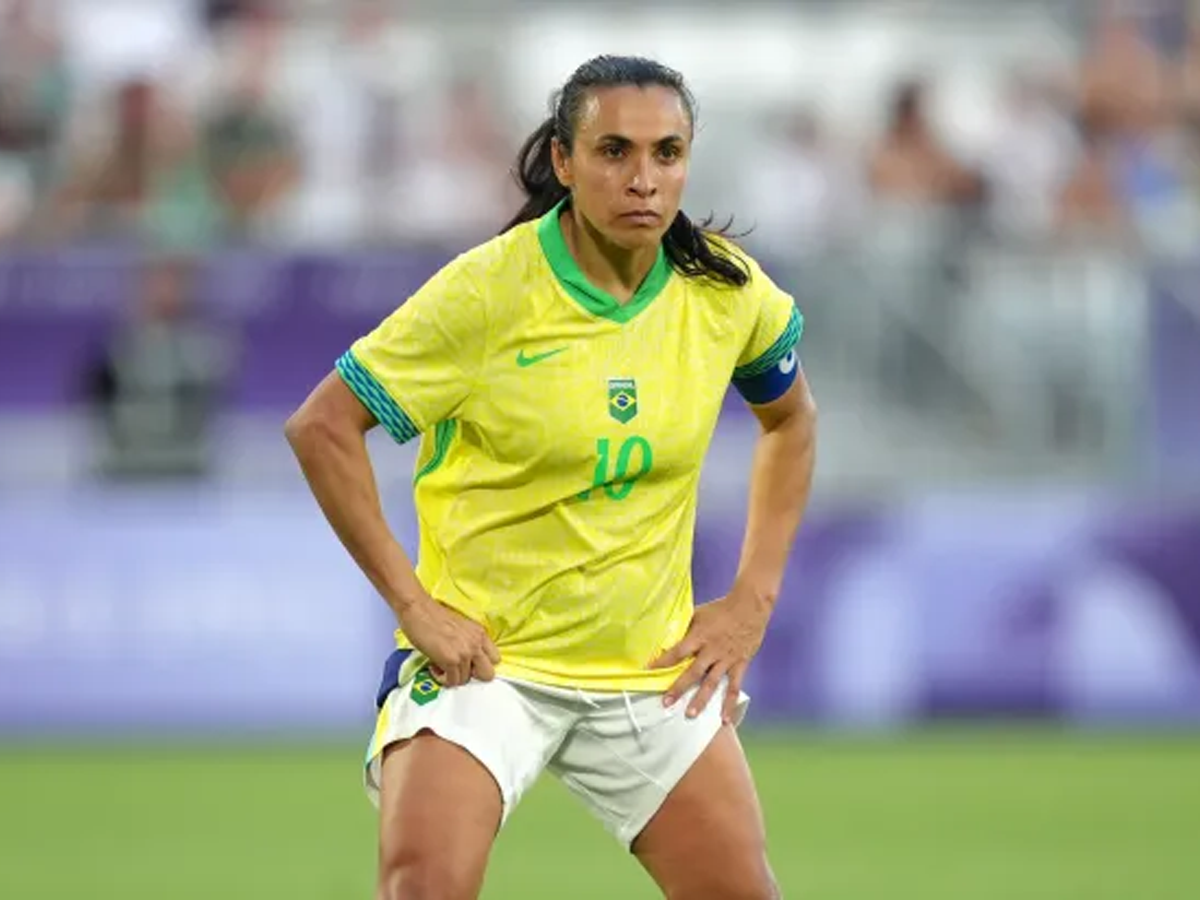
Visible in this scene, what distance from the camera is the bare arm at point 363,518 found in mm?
5895

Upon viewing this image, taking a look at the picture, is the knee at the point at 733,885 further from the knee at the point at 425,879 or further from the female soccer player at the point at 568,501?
the knee at the point at 425,879

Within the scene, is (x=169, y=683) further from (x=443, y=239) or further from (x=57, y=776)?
(x=443, y=239)

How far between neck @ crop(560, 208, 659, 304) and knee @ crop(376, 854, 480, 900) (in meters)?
1.30

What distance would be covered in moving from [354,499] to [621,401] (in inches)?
24.1

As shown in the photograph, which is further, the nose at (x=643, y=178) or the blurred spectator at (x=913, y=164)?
the blurred spectator at (x=913, y=164)

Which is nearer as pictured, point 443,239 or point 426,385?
point 426,385

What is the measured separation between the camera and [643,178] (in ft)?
19.0

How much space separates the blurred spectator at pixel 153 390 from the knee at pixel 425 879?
9.53 m

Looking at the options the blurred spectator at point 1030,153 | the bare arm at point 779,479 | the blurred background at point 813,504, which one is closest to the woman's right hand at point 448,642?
the bare arm at point 779,479

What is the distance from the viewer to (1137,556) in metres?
14.9

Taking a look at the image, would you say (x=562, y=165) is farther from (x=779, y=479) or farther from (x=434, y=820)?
(x=434, y=820)

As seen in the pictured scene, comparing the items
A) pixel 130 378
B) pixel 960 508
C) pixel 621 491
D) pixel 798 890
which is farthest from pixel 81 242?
pixel 621 491

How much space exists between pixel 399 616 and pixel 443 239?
9.55 meters

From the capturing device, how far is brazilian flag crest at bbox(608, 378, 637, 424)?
236 inches
